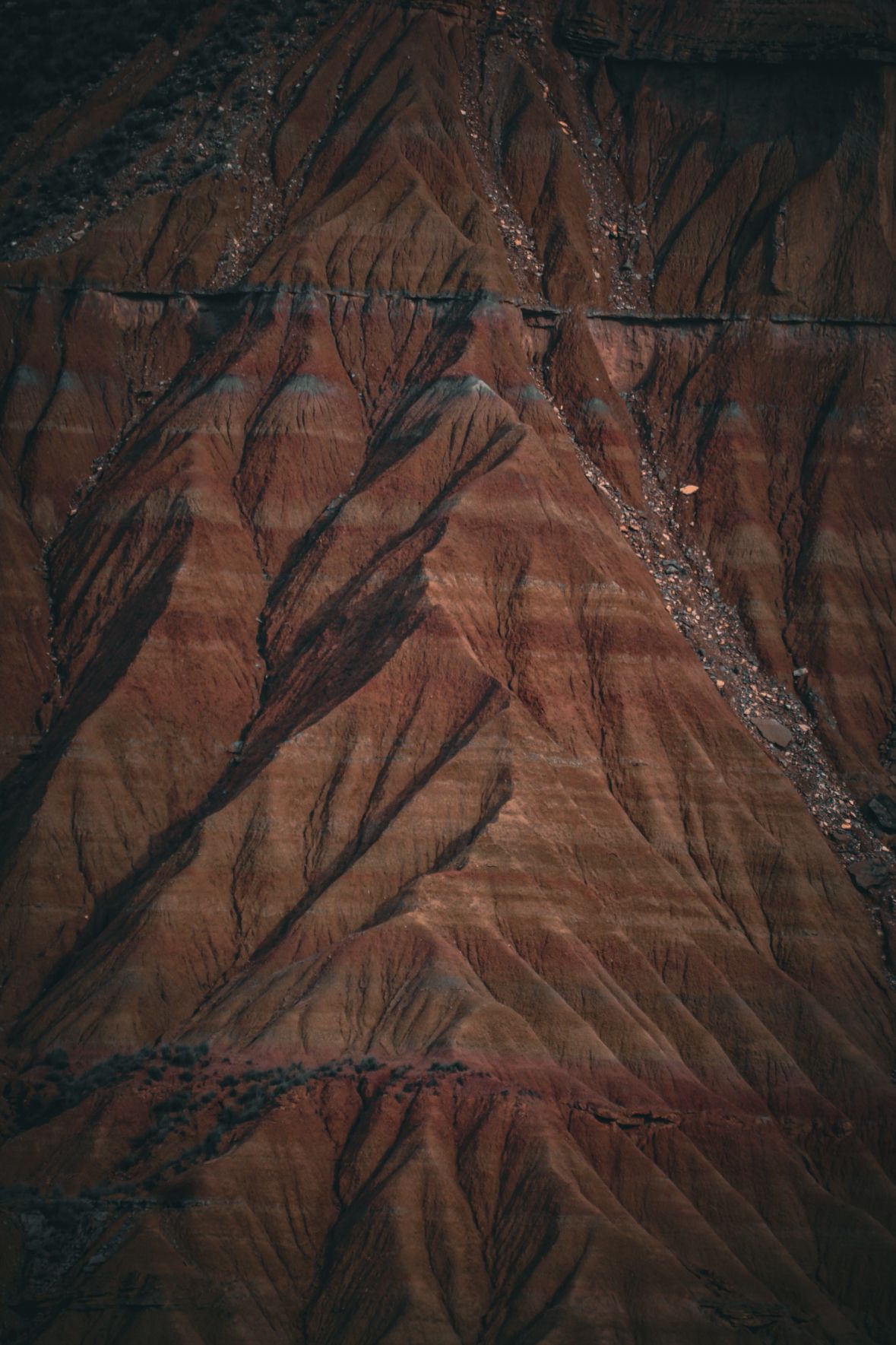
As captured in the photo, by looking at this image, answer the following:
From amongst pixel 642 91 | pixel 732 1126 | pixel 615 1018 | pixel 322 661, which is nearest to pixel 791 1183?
pixel 732 1126

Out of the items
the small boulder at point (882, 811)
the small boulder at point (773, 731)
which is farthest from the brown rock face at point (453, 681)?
the small boulder at point (882, 811)

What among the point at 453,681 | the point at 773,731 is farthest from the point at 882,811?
the point at 453,681

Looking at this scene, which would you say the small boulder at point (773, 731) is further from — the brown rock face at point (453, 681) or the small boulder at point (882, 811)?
the small boulder at point (882, 811)

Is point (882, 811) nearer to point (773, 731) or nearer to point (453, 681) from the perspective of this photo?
point (773, 731)

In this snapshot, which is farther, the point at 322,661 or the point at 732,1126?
the point at 322,661

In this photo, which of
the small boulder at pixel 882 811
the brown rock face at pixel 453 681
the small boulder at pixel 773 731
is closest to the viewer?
the brown rock face at pixel 453 681

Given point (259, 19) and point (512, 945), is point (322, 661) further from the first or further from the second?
point (259, 19)
